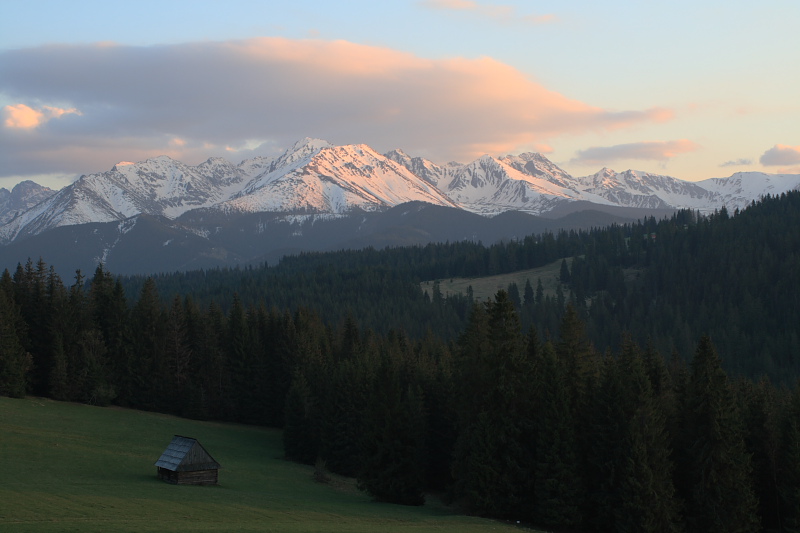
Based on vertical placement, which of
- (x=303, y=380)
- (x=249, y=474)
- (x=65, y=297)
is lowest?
(x=249, y=474)

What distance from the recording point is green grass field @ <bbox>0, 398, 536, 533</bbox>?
141 feet

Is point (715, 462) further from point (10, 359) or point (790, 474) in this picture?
point (10, 359)

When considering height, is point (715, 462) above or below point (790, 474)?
above

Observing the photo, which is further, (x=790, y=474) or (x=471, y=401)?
(x=471, y=401)

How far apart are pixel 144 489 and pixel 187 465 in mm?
6175

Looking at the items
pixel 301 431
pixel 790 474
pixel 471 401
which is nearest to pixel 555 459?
pixel 471 401

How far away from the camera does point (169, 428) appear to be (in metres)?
87.9

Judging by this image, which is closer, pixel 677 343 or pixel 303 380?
pixel 303 380

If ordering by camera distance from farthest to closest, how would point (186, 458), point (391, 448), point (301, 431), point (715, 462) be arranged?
point (301, 431), point (391, 448), point (186, 458), point (715, 462)

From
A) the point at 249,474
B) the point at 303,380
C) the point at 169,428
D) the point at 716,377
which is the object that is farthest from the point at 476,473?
the point at 169,428

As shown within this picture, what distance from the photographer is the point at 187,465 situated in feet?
199

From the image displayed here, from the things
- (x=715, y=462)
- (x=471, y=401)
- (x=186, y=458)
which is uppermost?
(x=471, y=401)

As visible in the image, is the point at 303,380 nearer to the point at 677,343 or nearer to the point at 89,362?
the point at 89,362

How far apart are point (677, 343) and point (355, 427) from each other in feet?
354
